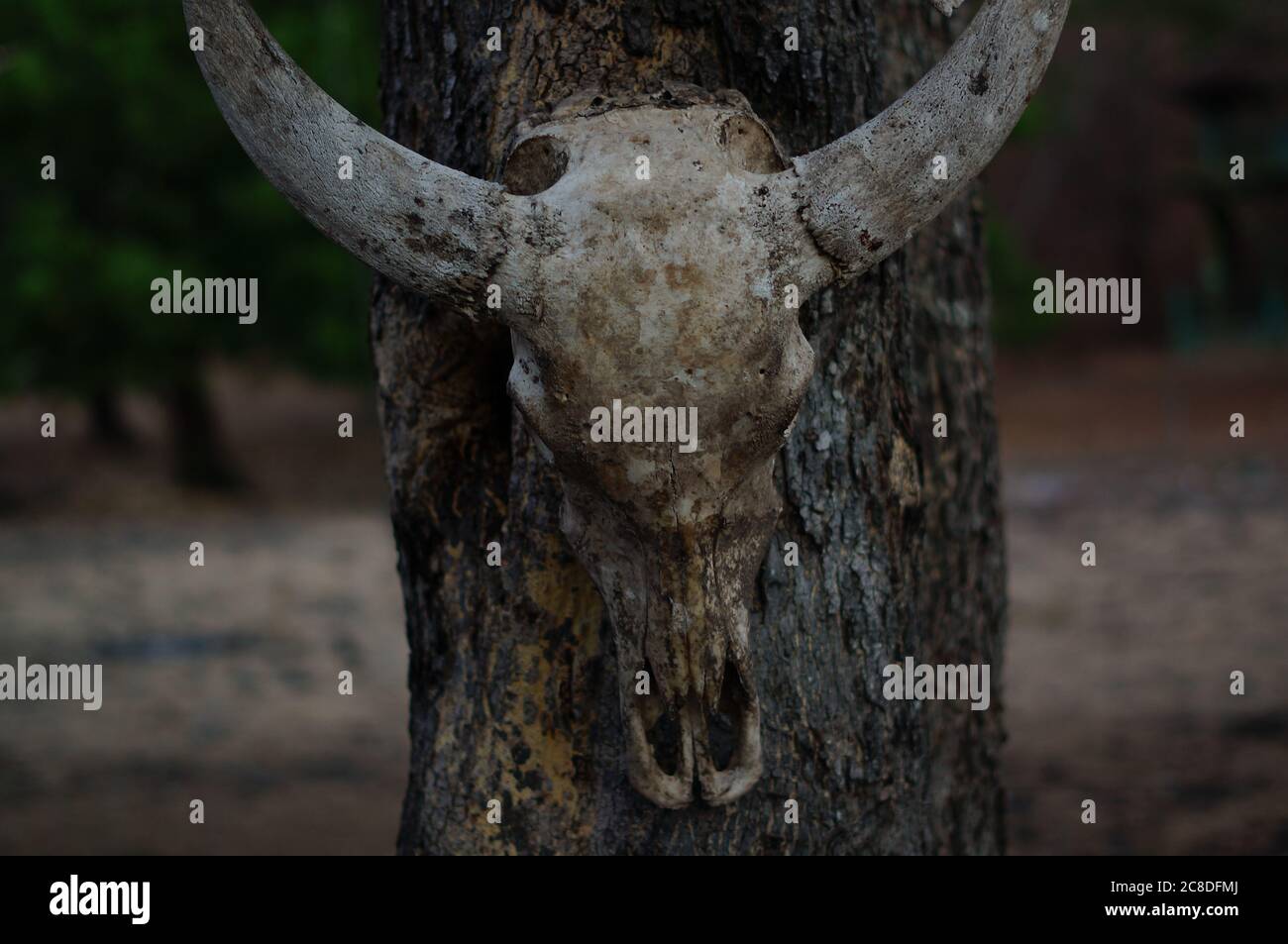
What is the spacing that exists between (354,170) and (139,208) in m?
10.1

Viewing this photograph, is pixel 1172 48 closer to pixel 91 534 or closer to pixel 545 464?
pixel 91 534

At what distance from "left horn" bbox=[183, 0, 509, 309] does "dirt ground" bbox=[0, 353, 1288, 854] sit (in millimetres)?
1887

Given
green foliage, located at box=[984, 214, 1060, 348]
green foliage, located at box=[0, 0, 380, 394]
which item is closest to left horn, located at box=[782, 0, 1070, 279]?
green foliage, located at box=[0, 0, 380, 394]

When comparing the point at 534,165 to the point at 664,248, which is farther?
the point at 534,165

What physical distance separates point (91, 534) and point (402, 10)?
9.58 meters

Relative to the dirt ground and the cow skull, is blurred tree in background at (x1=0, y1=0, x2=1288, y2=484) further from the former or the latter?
the cow skull

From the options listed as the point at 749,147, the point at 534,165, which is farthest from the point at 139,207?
the point at 749,147

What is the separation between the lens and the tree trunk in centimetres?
239

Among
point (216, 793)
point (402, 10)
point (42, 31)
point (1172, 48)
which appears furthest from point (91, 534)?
point (1172, 48)

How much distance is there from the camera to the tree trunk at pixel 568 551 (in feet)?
7.85

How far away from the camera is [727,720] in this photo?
2.28 m

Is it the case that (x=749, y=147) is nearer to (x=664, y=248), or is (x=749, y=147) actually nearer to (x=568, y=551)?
(x=664, y=248)

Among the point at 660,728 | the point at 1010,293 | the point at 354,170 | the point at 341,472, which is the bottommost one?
the point at 660,728

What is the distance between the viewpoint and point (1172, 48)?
20.4 metres
